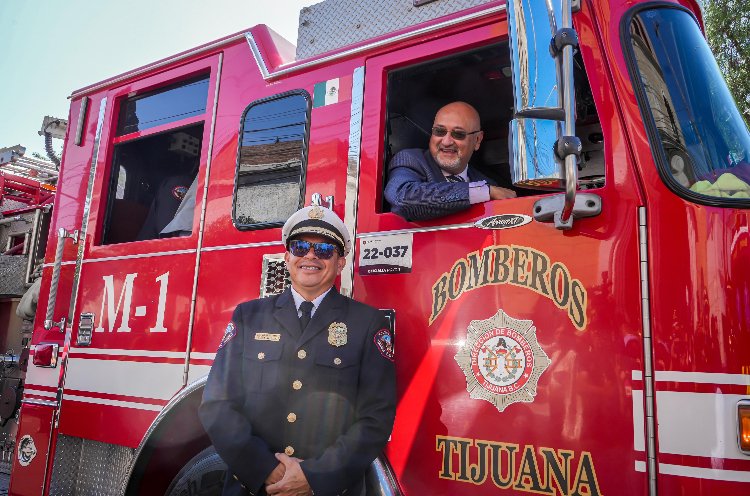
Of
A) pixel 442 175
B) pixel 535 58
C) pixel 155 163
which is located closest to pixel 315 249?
pixel 442 175

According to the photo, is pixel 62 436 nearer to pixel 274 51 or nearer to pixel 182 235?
pixel 182 235

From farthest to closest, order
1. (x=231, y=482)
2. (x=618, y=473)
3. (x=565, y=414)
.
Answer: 1. (x=231, y=482)
2. (x=565, y=414)
3. (x=618, y=473)

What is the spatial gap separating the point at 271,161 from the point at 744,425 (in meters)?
2.07

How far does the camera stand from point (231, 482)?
2.10 m

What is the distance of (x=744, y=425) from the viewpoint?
1.54 m

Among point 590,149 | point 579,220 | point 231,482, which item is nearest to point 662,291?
point 579,220

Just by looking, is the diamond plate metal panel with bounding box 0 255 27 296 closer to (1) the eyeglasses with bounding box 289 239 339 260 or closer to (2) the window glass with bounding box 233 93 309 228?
(2) the window glass with bounding box 233 93 309 228

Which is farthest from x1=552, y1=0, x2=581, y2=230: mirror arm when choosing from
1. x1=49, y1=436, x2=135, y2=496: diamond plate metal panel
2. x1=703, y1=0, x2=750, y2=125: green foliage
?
x1=703, y1=0, x2=750, y2=125: green foliage

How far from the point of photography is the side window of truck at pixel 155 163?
3.15 m

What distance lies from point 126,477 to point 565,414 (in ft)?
6.20

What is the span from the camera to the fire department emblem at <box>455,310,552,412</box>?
6.12 feet

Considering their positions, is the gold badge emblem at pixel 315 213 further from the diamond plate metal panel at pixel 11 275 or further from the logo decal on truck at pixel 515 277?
the diamond plate metal panel at pixel 11 275

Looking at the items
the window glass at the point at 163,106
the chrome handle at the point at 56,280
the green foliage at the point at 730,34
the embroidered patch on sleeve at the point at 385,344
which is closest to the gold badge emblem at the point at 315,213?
the embroidered patch on sleeve at the point at 385,344

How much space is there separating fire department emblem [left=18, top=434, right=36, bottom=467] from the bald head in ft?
8.70
